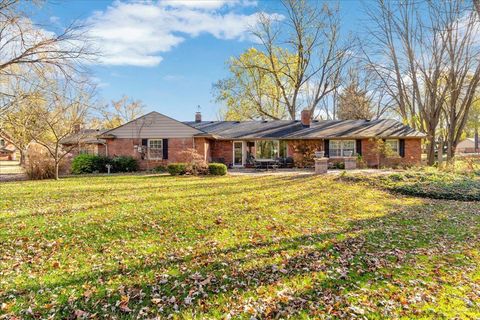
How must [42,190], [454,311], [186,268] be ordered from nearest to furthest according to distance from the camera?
[454,311]
[186,268]
[42,190]

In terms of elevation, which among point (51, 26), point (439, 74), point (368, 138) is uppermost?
point (439, 74)

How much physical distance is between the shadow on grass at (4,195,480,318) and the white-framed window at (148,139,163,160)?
16.0m

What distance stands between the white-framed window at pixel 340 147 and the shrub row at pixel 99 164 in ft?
45.6

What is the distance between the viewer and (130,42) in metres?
11.4

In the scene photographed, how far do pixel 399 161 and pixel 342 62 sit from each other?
13212 millimetres

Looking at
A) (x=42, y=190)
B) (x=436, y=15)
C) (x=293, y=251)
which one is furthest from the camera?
(x=436, y=15)

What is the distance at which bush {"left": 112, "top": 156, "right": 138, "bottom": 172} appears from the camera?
19328 mm

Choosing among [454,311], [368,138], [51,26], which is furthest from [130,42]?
[368,138]

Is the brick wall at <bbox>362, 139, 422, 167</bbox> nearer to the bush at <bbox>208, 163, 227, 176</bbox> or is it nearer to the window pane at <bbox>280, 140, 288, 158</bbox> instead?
the window pane at <bbox>280, 140, 288, 158</bbox>

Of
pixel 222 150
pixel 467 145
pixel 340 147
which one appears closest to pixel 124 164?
pixel 222 150

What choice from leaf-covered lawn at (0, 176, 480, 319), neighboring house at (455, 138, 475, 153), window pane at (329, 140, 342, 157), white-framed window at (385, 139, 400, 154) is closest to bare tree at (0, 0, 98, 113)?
leaf-covered lawn at (0, 176, 480, 319)

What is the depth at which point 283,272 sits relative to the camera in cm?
454

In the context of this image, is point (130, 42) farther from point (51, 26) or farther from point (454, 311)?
point (454, 311)

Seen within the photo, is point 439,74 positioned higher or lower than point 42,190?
higher
